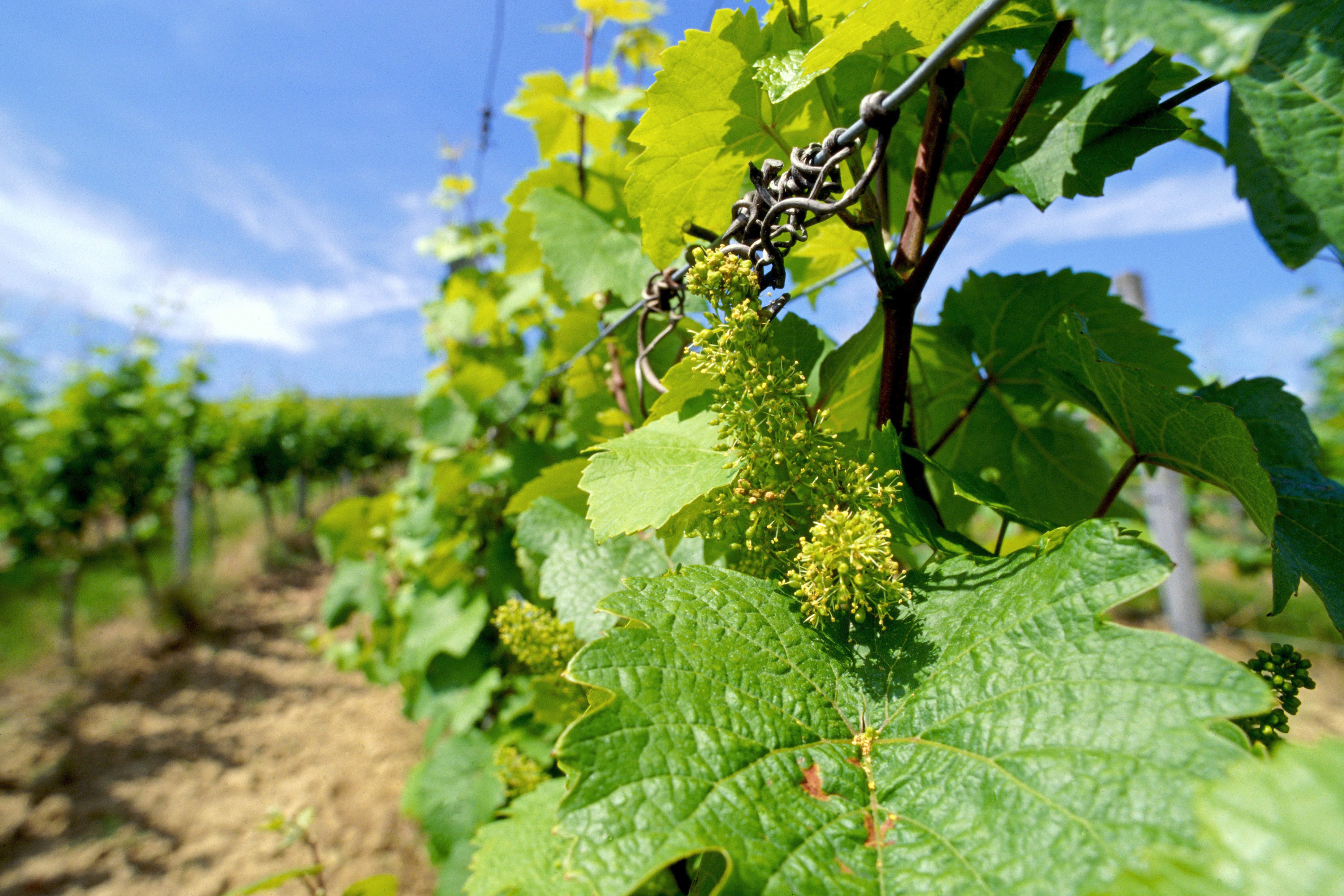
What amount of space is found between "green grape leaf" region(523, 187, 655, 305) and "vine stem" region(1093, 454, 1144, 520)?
3.35 feet

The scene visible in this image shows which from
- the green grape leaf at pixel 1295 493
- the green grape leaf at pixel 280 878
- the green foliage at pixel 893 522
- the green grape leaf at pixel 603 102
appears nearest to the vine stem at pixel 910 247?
the green foliage at pixel 893 522

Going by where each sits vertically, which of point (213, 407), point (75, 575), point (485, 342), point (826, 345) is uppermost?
point (213, 407)

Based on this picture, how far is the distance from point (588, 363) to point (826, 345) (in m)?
0.91

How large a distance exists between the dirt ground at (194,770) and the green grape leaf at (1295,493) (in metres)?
5.02

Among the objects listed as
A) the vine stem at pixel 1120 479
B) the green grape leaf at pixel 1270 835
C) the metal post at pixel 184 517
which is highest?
the metal post at pixel 184 517

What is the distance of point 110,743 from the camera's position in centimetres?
665

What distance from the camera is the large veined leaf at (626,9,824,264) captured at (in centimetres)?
91

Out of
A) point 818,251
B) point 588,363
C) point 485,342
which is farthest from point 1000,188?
point 485,342

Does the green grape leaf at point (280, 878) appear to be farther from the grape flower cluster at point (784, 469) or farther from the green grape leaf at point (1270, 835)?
the green grape leaf at point (1270, 835)

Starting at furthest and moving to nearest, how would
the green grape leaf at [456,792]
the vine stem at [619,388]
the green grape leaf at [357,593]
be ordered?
the green grape leaf at [357,593] → the green grape leaf at [456,792] → the vine stem at [619,388]

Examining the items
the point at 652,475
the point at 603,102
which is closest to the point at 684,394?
the point at 652,475

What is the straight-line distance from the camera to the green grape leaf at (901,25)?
0.71m

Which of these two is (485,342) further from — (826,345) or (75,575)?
(75,575)

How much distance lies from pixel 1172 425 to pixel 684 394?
582mm
